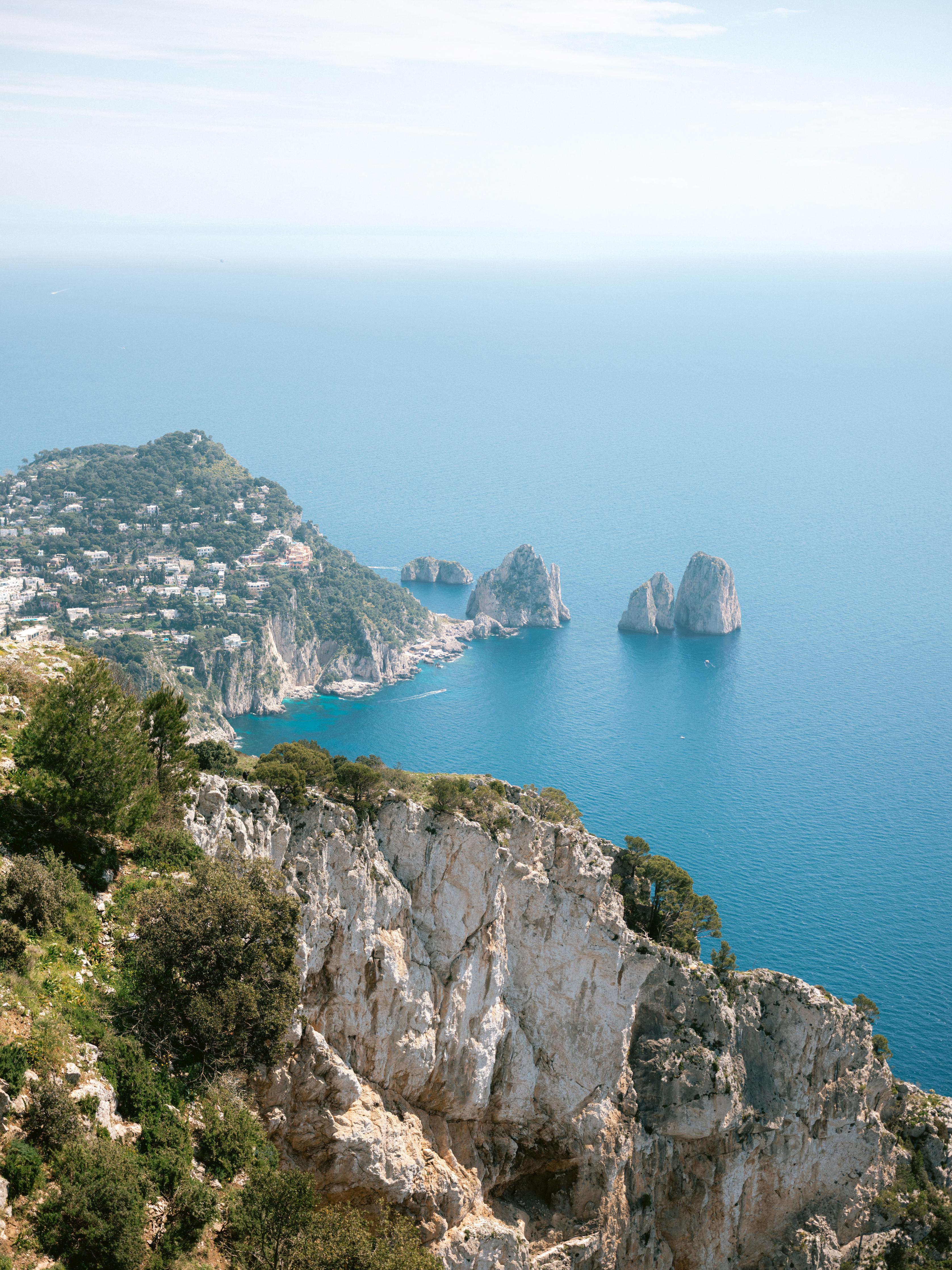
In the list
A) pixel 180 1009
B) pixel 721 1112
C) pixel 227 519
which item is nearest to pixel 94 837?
pixel 180 1009

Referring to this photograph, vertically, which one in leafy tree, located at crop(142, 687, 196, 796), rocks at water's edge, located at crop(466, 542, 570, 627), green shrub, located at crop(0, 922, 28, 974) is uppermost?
rocks at water's edge, located at crop(466, 542, 570, 627)

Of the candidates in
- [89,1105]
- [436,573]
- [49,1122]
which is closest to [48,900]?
[89,1105]

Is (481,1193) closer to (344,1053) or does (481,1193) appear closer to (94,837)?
(344,1053)

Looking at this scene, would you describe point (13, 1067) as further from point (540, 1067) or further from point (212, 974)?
point (540, 1067)

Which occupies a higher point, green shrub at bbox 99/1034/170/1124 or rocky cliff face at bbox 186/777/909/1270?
green shrub at bbox 99/1034/170/1124

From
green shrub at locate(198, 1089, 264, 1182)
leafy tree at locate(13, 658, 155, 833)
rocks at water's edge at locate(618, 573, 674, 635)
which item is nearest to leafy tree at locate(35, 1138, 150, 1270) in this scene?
green shrub at locate(198, 1089, 264, 1182)

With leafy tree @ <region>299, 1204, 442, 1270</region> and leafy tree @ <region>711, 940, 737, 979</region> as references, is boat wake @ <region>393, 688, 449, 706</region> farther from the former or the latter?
leafy tree @ <region>299, 1204, 442, 1270</region>

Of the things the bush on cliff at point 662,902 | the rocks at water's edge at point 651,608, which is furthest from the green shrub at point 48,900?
the rocks at water's edge at point 651,608
